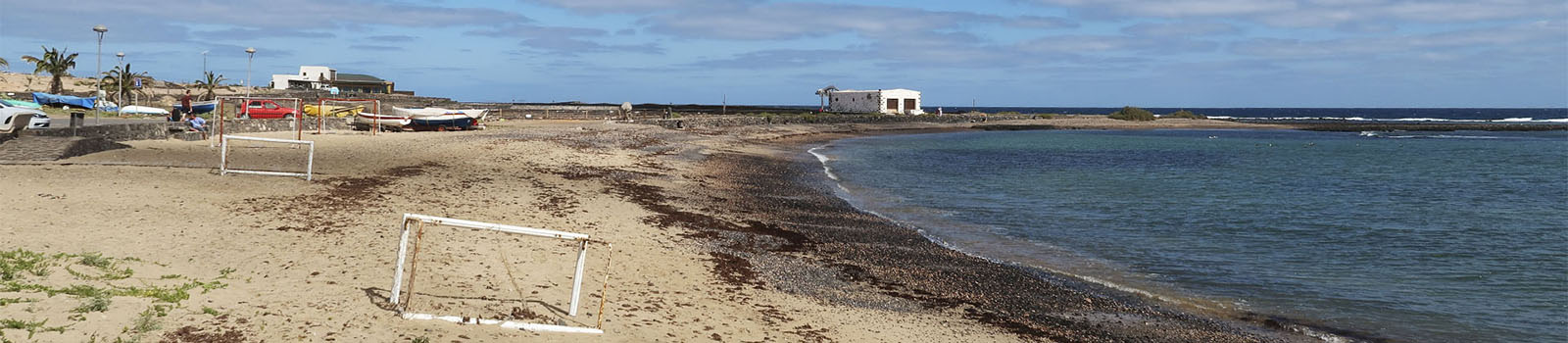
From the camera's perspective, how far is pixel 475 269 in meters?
10.3

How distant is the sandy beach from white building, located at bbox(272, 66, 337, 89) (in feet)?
219

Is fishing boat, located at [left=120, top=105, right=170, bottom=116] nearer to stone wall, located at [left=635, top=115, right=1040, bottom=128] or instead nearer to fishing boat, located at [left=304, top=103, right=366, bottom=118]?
fishing boat, located at [left=304, top=103, right=366, bottom=118]

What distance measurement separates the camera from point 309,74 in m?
89.1

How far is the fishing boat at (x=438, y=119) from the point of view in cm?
3912

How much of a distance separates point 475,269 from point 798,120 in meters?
71.6

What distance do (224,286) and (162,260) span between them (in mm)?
1678

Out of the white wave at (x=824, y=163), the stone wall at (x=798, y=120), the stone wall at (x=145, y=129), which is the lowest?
the white wave at (x=824, y=163)

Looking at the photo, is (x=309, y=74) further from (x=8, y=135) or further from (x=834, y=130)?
(x=8, y=135)

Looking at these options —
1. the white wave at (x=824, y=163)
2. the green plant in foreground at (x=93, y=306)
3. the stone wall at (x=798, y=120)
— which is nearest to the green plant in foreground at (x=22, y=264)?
the green plant in foreground at (x=93, y=306)

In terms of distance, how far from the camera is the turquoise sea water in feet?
41.8

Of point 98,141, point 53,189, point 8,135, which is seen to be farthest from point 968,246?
point 8,135

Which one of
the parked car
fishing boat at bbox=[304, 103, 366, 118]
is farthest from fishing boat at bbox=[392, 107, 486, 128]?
the parked car

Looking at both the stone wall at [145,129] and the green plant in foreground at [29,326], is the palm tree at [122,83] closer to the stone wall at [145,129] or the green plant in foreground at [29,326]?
the stone wall at [145,129]

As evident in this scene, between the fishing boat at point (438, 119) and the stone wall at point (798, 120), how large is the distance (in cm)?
1693
